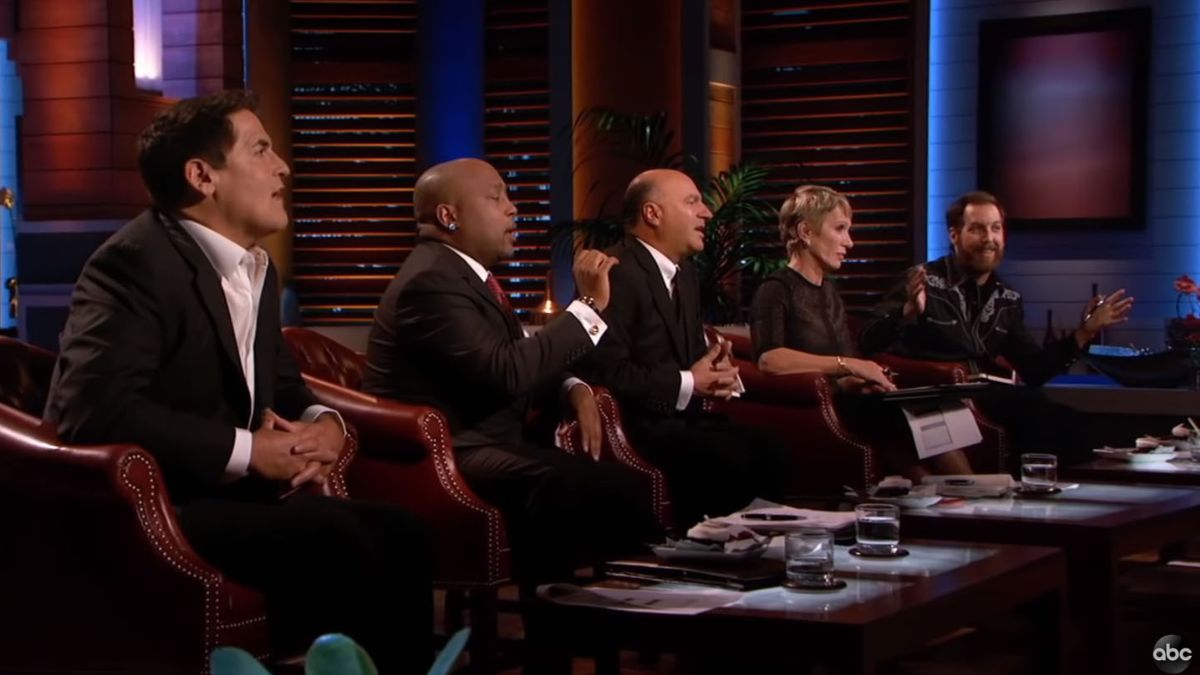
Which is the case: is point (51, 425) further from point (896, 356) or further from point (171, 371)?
point (896, 356)

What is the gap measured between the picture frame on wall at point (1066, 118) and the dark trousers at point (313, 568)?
5.52 metres

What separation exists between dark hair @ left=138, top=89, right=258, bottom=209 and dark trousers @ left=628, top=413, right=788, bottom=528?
1716mm

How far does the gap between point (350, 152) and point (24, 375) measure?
6.03 m

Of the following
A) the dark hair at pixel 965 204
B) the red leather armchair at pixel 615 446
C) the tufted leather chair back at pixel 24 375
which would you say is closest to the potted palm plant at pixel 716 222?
the dark hair at pixel 965 204

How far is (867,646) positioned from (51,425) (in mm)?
1336

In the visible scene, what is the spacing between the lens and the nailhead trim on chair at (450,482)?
3236 mm

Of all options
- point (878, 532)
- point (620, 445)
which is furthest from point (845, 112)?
point (878, 532)

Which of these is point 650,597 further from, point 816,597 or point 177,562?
point 177,562

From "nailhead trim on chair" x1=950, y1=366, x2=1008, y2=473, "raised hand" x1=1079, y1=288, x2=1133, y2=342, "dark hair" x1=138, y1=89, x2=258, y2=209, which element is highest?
"dark hair" x1=138, y1=89, x2=258, y2=209

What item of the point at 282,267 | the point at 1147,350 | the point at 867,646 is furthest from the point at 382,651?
the point at 282,267

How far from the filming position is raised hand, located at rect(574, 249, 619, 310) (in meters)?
3.49

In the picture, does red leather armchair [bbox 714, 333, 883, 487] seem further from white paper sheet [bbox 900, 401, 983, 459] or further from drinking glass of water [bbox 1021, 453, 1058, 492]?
drinking glass of water [bbox 1021, 453, 1058, 492]

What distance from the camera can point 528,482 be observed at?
338 centimetres

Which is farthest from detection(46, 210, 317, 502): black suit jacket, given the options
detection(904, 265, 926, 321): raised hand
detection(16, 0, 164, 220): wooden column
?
detection(16, 0, 164, 220): wooden column
